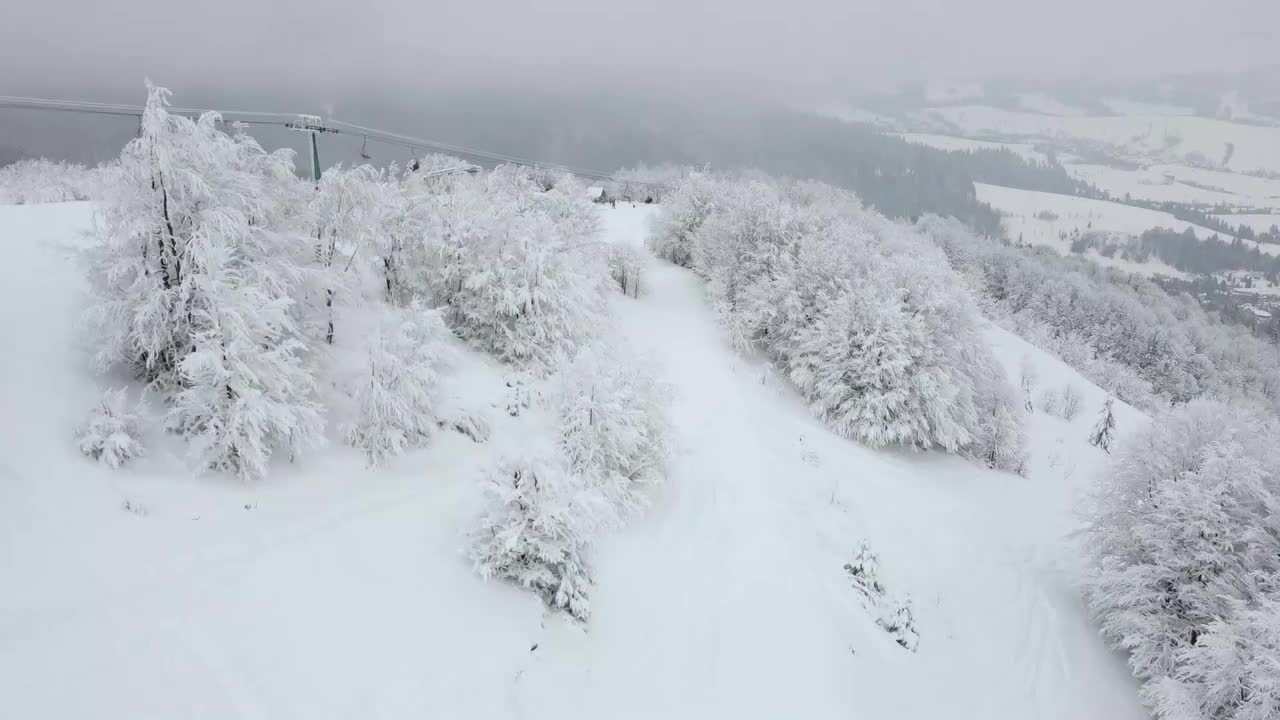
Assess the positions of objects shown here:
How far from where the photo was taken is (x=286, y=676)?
25.7 ft

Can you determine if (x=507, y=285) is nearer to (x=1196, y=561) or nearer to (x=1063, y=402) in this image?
(x=1196, y=561)

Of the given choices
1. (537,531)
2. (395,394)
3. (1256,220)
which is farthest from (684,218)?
(1256,220)

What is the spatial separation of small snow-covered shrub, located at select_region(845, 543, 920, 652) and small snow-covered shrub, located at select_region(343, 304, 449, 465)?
10956mm

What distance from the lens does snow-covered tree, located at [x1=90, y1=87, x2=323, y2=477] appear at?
10.5m

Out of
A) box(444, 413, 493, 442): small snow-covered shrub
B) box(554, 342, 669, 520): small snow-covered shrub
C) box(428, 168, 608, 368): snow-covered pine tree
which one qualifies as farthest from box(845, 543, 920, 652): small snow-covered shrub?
box(428, 168, 608, 368): snow-covered pine tree

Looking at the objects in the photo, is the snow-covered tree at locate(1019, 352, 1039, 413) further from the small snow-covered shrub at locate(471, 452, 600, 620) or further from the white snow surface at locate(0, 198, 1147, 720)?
the small snow-covered shrub at locate(471, 452, 600, 620)

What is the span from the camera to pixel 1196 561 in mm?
13867

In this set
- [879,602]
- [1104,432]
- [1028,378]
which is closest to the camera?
[879,602]

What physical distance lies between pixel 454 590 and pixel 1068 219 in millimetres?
215841

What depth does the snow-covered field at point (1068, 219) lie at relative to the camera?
160m

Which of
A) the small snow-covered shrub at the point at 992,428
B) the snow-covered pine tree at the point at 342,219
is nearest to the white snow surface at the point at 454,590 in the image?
the snow-covered pine tree at the point at 342,219

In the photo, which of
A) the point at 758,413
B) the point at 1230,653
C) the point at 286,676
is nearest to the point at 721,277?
the point at 758,413

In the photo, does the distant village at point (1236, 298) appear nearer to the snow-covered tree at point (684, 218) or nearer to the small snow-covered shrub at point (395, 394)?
the snow-covered tree at point (684, 218)

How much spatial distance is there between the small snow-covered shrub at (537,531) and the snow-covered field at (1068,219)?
164 metres
